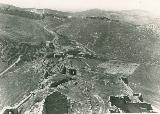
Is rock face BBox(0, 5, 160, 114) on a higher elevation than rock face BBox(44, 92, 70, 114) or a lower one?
higher

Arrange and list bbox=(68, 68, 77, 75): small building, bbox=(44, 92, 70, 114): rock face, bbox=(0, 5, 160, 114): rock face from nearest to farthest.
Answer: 1. bbox=(44, 92, 70, 114): rock face
2. bbox=(0, 5, 160, 114): rock face
3. bbox=(68, 68, 77, 75): small building

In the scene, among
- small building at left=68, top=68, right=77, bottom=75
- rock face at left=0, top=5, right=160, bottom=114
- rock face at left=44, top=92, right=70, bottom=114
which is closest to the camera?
rock face at left=44, top=92, right=70, bottom=114

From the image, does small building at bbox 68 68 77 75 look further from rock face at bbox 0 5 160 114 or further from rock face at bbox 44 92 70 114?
rock face at bbox 44 92 70 114

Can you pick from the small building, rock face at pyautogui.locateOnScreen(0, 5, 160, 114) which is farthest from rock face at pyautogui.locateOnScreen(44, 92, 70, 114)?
the small building

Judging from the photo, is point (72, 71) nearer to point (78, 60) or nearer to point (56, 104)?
point (78, 60)

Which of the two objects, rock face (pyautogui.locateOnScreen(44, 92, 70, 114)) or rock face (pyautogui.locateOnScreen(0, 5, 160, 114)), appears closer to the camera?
rock face (pyautogui.locateOnScreen(44, 92, 70, 114))

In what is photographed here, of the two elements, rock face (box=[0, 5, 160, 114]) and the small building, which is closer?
rock face (box=[0, 5, 160, 114])

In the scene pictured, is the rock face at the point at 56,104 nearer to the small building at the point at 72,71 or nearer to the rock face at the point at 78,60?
the rock face at the point at 78,60

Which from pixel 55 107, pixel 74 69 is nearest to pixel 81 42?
pixel 74 69

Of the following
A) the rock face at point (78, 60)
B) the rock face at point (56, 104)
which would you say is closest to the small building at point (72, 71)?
the rock face at point (78, 60)
